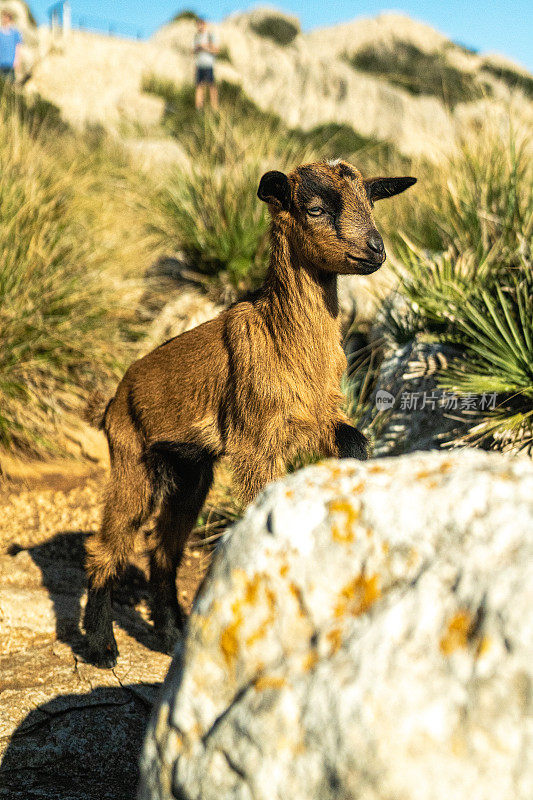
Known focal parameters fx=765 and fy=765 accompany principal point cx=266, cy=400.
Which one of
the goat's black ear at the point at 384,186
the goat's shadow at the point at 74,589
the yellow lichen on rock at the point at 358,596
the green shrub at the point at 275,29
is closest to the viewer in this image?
the yellow lichen on rock at the point at 358,596

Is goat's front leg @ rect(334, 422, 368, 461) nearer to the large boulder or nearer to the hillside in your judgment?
the large boulder

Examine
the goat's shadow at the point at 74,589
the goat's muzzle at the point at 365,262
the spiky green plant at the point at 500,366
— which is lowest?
the goat's shadow at the point at 74,589

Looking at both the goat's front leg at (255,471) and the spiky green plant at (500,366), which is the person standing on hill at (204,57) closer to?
the spiky green plant at (500,366)

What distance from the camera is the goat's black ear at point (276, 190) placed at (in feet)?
11.6

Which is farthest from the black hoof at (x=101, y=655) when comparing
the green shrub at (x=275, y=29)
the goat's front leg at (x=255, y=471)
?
the green shrub at (x=275, y=29)

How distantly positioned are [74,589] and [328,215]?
2796 millimetres

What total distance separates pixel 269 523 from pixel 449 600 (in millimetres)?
479

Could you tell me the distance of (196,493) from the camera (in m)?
4.23

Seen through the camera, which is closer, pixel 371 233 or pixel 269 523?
pixel 269 523

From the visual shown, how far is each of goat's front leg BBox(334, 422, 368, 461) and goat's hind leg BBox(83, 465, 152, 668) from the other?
3.62 feet

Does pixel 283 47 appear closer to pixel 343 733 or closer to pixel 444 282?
pixel 444 282

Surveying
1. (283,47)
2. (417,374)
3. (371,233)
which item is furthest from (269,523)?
(283,47)

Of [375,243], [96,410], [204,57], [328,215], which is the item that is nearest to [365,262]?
[375,243]

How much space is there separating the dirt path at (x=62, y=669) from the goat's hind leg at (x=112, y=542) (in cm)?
20
